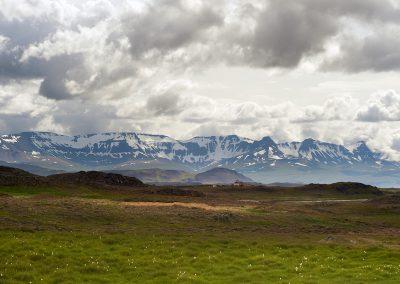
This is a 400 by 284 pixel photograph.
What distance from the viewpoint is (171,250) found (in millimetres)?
42844

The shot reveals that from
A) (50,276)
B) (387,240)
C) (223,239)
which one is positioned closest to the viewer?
(50,276)

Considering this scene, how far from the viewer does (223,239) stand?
168 ft

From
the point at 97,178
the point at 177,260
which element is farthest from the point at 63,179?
the point at 177,260

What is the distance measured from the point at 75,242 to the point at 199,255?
36.7ft

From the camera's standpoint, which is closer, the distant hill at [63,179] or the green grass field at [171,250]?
the green grass field at [171,250]

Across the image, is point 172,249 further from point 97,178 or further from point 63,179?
point 97,178

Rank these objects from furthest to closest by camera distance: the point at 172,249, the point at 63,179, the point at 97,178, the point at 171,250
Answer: the point at 97,178
the point at 63,179
the point at 172,249
the point at 171,250

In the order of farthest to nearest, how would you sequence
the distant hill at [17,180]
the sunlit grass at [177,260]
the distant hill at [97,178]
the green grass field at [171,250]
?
the distant hill at [97,178] → the distant hill at [17,180] → the green grass field at [171,250] → the sunlit grass at [177,260]

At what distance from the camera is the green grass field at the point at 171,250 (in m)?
33.5

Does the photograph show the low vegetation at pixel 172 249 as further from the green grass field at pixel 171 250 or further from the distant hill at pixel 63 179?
the distant hill at pixel 63 179

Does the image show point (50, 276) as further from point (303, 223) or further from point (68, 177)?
point (68, 177)

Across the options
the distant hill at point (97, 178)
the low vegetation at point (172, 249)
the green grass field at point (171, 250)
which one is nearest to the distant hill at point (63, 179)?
the distant hill at point (97, 178)

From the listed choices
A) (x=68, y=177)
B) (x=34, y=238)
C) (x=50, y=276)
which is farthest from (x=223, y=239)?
(x=68, y=177)

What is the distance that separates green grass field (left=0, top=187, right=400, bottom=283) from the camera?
110 feet
